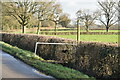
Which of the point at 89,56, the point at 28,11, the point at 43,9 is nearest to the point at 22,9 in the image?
the point at 28,11

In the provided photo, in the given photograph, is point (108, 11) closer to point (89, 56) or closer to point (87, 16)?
point (87, 16)

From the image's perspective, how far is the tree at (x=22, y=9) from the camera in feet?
120

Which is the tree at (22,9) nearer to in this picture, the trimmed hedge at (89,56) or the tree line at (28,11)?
the tree line at (28,11)

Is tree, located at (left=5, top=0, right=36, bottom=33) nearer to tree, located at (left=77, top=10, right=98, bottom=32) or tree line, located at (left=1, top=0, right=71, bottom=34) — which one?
tree line, located at (left=1, top=0, right=71, bottom=34)

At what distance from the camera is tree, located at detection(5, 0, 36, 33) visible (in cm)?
3666

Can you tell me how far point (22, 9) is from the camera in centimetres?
3728

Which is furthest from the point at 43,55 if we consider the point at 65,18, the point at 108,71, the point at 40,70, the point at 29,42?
the point at 65,18

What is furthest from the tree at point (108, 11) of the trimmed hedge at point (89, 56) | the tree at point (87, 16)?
the trimmed hedge at point (89, 56)

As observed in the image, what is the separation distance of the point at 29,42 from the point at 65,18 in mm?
45014

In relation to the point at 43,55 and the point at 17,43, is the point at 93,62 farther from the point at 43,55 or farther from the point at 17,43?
the point at 17,43

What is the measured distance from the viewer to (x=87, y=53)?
8.48 meters

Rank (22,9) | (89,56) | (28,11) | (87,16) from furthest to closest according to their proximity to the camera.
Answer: (87,16) → (28,11) → (22,9) → (89,56)

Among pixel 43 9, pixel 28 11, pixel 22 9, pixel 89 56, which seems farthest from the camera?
pixel 43 9

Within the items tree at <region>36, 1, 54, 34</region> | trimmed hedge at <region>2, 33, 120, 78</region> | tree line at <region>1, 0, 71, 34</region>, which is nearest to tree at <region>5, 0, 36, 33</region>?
tree line at <region>1, 0, 71, 34</region>
